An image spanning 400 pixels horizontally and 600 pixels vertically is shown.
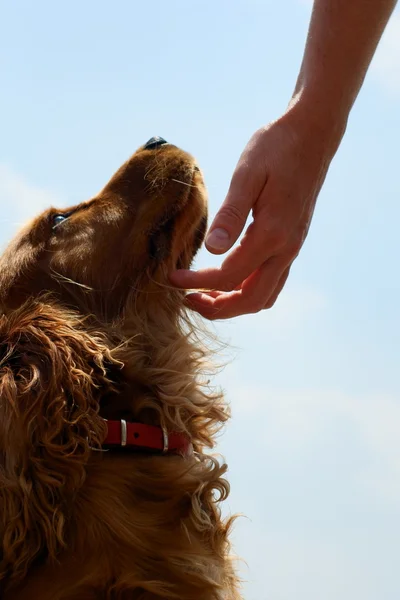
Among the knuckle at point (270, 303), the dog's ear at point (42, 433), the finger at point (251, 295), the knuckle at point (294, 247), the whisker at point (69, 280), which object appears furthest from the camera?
the whisker at point (69, 280)

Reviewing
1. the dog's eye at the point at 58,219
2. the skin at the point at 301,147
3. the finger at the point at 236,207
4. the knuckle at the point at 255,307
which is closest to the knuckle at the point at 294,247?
the skin at the point at 301,147

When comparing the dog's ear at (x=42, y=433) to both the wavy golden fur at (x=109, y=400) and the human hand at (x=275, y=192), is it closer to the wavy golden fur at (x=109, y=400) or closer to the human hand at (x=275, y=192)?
the wavy golden fur at (x=109, y=400)

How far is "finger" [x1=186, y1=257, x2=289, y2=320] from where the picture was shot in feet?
7.66

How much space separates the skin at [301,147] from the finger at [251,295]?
0.02 m

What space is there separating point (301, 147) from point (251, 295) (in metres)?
0.54

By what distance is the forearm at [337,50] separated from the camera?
2.17 metres

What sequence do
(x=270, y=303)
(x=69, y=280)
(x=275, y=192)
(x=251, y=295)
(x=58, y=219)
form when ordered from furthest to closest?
(x=58, y=219) → (x=69, y=280) → (x=270, y=303) → (x=251, y=295) → (x=275, y=192)

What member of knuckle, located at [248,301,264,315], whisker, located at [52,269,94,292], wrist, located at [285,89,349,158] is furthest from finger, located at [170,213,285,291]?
whisker, located at [52,269,94,292]

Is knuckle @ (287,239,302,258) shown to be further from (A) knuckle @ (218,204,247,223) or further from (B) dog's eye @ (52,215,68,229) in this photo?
(B) dog's eye @ (52,215,68,229)

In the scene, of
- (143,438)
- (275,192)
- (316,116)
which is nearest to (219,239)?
(275,192)

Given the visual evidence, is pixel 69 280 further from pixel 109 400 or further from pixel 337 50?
pixel 337 50

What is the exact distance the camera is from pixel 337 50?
219 cm

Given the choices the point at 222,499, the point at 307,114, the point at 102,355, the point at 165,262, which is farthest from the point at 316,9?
the point at 222,499

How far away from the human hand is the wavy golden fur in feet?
2.50
